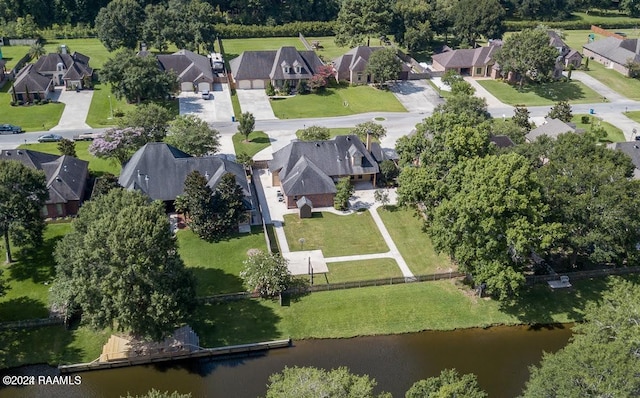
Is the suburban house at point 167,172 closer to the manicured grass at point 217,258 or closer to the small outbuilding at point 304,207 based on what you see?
the manicured grass at point 217,258

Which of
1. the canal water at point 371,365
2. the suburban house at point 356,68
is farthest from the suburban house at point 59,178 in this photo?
the suburban house at point 356,68

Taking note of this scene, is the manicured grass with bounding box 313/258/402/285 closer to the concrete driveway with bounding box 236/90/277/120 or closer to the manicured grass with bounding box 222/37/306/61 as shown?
the concrete driveway with bounding box 236/90/277/120

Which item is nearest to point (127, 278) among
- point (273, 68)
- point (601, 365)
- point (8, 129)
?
point (601, 365)

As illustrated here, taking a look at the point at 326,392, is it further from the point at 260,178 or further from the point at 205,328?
the point at 260,178

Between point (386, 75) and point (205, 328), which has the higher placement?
point (386, 75)

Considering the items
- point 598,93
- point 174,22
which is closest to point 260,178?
point 174,22

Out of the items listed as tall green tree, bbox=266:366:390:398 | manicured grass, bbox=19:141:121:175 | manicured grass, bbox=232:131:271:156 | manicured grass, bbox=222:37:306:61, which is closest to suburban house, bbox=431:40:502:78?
manicured grass, bbox=222:37:306:61

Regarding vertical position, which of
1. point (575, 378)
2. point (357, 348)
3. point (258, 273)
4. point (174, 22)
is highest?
point (174, 22)
